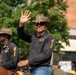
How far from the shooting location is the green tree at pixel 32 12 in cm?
2206

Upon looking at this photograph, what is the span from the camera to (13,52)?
5.40 m

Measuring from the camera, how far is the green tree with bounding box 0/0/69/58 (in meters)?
22.1

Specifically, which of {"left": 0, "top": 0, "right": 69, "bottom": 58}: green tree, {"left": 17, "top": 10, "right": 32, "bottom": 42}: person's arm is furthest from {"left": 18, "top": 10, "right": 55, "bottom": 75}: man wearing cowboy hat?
{"left": 0, "top": 0, "right": 69, "bottom": 58}: green tree

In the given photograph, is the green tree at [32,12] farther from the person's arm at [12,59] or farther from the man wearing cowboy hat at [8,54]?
the person's arm at [12,59]

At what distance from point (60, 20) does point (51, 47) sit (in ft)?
61.1

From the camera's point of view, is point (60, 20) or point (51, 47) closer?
point (51, 47)

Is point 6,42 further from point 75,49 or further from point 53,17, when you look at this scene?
point 75,49

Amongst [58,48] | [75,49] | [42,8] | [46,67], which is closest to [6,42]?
[46,67]

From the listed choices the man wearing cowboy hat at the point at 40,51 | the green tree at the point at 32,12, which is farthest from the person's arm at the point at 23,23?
the green tree at the point at 32,12

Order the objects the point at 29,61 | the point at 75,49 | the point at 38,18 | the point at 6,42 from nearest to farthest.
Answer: the point at 29,61
the point at 38,18
the point at 6,42
the point at 75,49

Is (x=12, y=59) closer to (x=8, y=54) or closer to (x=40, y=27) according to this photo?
(x=8, y=54)

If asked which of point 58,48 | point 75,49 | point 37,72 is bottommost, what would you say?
point 75,49

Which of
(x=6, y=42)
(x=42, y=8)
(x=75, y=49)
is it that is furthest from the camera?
(x=75, y=49)

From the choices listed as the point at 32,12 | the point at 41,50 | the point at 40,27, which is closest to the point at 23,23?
the point at 40,27
